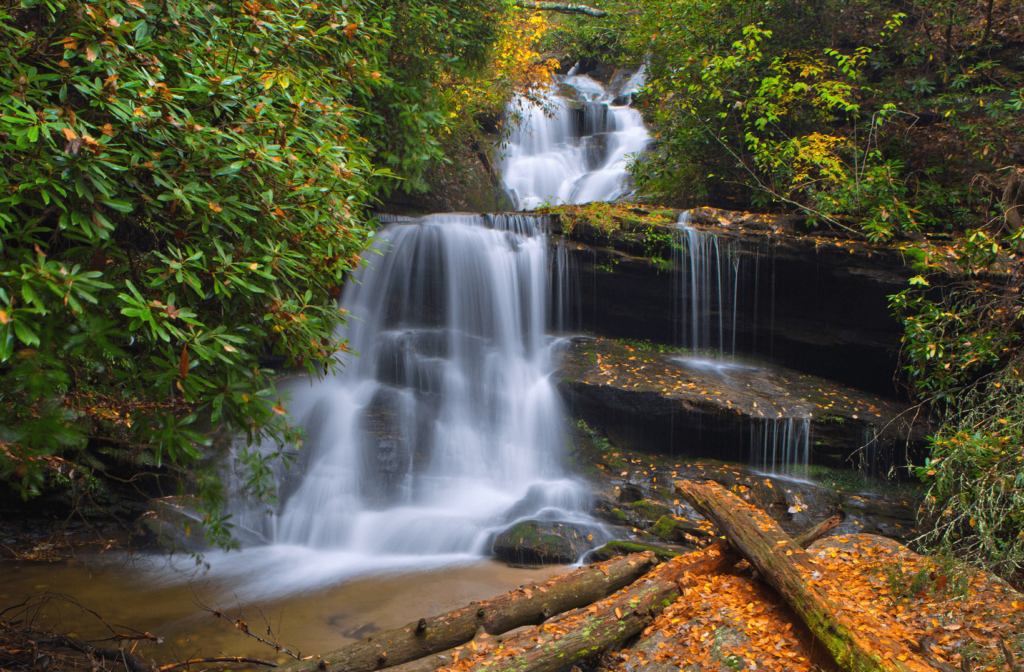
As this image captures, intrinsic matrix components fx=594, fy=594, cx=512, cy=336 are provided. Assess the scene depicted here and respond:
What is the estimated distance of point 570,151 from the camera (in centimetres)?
1728

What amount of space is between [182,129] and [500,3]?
9369mm

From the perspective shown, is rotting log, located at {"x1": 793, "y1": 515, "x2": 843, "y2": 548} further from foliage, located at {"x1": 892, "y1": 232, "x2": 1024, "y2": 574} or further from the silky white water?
the silky white water

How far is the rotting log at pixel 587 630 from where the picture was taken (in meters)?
3.83

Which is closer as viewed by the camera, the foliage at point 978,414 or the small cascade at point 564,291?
the foliage at point 978,414

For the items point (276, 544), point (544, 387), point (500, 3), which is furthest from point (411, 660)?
point (500, 3)

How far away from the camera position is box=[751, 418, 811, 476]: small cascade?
8.50m

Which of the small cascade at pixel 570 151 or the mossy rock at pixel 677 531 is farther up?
the small cascade at pixel 570 151

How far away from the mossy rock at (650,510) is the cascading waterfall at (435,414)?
2.28ft

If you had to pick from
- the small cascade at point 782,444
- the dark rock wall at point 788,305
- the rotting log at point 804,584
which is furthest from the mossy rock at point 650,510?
the dark rock wall at point 788,305

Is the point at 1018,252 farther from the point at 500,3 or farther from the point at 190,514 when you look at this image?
the point at 190,514

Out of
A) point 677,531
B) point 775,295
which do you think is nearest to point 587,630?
point 677,531

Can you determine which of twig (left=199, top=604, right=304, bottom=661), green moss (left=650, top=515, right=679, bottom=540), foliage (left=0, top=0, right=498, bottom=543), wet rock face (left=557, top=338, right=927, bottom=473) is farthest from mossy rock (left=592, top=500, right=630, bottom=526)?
foliage (left=0, top=0, right=498, bottom=543)

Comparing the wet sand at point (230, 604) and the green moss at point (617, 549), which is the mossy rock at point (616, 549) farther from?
the wet sand at point (230, 604)

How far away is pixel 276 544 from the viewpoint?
7.22 m
